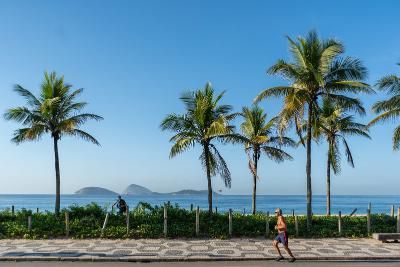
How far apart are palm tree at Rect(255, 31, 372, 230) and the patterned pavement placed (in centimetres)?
404

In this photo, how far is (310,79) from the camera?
74.8 ft

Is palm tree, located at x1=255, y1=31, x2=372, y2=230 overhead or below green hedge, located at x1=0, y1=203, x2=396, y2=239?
overhead

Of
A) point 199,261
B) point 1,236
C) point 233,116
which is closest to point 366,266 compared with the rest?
point 199,261

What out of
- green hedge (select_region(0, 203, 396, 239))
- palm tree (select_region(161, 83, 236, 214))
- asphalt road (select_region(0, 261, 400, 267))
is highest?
palm tree (select_region(161, 83, 236, 214))

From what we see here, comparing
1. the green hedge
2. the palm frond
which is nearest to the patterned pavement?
the green hedge

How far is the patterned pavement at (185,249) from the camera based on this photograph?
1605 cm

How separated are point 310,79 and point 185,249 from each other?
10.6 meters

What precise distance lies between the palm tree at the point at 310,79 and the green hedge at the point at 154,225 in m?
2.11

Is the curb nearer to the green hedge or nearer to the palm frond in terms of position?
the green hedge

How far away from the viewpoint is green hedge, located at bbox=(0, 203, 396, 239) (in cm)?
2142

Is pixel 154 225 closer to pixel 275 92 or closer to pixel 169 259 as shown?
pixel 169 259

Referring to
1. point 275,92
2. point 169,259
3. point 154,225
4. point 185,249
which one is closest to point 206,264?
point 169,259

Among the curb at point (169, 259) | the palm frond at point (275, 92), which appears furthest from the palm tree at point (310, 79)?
the curb at point (169, 259)

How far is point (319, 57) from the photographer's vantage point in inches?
898
